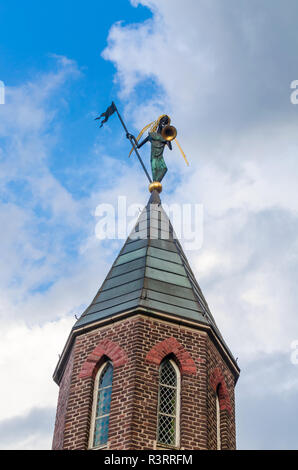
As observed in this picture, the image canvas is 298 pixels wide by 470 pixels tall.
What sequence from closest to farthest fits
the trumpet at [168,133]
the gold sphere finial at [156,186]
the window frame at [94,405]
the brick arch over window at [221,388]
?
the window frame at [94,405] → the brick arch over window at [221,388] → the gold sphere finial at [156,186] → the trumpet at [168,133]

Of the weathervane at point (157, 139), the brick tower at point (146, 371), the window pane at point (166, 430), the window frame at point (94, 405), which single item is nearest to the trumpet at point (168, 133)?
the weathervane at point (157, 139)

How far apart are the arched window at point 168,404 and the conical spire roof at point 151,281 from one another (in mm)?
1509

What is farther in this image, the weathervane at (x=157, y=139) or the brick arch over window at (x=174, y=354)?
the weathervane at (x=157, y=139)

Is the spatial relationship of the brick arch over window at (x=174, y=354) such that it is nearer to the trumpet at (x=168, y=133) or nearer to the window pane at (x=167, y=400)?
the window pane at (x=167, y=400)

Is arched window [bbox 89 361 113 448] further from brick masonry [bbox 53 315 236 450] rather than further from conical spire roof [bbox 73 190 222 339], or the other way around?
conical spire roof [bbox 73 190 222 339]

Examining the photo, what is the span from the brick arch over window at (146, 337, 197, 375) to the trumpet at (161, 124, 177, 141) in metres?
9.67

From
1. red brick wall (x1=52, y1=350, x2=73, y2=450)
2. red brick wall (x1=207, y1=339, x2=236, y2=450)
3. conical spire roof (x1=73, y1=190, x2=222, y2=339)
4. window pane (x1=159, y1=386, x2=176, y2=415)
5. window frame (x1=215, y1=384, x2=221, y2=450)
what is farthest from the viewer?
conical spire roof (x1=73, y1=190, x2=222, y2=339)

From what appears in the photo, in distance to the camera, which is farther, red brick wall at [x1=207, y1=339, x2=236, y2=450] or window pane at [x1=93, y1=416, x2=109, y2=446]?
red brick wall at [x1=207, y1=339, x2=236, y2=450]

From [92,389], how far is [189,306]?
3.48 m

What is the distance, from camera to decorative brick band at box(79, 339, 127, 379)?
21369mm

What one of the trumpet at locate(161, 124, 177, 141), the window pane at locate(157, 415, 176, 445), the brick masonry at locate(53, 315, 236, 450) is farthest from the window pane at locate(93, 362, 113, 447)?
the trumpet at locate(161, 124, 177, 141)

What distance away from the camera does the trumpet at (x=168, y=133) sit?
97.6 feet
